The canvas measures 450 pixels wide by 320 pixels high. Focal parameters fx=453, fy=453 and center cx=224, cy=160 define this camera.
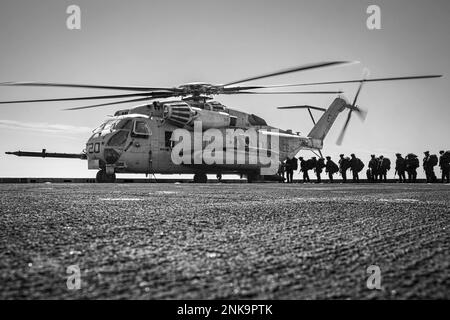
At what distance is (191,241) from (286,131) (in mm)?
20715

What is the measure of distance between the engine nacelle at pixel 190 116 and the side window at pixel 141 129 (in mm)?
837

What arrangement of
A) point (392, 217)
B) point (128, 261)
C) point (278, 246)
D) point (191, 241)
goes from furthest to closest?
1. point (392, 217)
2. point (191, 241)
3. point (278, 246)
4. point (128, 261)

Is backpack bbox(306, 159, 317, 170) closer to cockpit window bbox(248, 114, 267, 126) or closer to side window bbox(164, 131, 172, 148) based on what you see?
cockpit window bbox(248, 114, 267, 126)

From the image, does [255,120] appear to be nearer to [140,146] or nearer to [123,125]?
[140,146]

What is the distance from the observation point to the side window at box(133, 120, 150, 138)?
1642 cm

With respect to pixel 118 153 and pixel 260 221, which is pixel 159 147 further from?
pixel 260 221

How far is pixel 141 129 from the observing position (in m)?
16.6

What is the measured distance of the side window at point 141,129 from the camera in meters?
16.4

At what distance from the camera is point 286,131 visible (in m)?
22.4

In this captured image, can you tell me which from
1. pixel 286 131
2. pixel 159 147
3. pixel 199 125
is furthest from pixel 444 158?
pixel 159 147

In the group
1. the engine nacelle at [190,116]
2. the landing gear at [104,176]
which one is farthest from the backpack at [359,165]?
the landing gear at [104,176]

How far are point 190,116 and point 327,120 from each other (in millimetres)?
10593

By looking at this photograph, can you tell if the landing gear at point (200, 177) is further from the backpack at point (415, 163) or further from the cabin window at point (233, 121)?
the backpack at point (415, 163)

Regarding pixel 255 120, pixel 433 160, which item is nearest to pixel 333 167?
pixel 433 160
